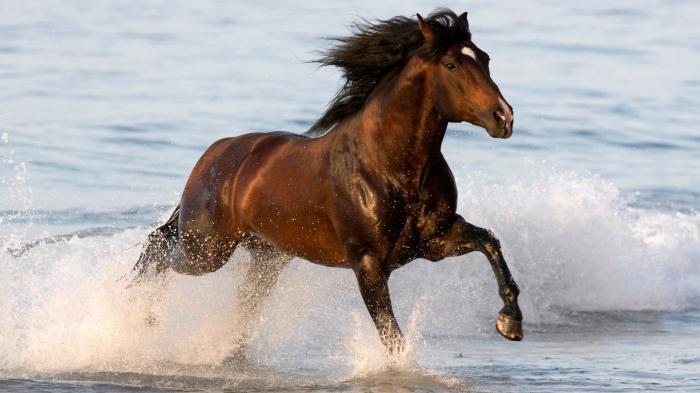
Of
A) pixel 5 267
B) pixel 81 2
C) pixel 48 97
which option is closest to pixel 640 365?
pixel 5 267

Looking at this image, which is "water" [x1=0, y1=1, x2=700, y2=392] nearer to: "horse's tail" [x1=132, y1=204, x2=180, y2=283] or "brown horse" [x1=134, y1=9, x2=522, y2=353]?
"horse's tail" [x1=132, y1=204, x2=180, y2=283]

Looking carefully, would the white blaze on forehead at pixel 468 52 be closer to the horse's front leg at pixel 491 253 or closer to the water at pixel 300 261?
the horse's front leg at pixel 491 253

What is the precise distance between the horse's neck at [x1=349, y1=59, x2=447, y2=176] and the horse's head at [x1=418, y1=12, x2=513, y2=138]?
0.10 metres

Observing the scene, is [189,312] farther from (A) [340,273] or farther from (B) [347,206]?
(B) [347,206]

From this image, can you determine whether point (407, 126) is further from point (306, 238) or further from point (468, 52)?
point (306, 238)

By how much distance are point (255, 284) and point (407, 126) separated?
1.78m

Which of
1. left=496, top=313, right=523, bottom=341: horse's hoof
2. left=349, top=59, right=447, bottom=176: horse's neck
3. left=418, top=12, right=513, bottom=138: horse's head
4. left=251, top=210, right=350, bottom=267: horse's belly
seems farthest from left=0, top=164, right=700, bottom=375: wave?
left=418, top=12, right=513, bottom=138: horse's head

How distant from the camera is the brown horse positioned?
22.9ft

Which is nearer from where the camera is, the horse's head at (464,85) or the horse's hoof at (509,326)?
the horse's head at (464,85)

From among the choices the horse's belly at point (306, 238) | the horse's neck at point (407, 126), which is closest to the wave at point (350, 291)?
the horse's belly at point (306, 238)

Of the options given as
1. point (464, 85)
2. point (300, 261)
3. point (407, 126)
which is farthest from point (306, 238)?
point (300, 261)

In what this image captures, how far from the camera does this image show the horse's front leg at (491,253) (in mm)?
7117

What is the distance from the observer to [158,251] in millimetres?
8680

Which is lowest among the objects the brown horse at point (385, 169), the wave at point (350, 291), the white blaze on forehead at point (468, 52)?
the wave at point (350, 291)
